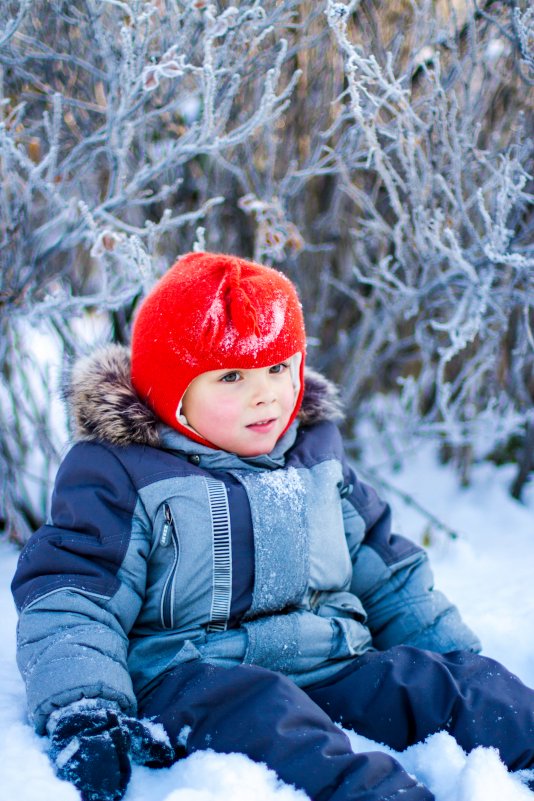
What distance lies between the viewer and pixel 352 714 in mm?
1761

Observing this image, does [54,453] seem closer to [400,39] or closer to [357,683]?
[357,683]

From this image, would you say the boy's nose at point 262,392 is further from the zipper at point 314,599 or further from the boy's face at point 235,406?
the zipper at point 314,599

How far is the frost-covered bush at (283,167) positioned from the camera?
7.22ft

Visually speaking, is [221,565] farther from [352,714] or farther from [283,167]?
[283,167]

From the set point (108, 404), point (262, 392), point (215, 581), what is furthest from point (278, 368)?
point (215, 581)

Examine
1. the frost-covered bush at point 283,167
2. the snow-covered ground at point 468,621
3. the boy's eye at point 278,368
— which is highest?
the frost-covered bush at point 283,167

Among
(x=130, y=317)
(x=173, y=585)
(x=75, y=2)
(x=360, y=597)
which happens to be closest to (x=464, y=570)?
(x=360, y=597)

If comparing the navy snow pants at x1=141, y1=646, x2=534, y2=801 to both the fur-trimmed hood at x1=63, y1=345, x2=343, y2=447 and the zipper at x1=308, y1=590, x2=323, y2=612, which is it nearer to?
the zipper at x1=308, y1=590, x2=323, y2=612

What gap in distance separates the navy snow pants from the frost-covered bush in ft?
3.31

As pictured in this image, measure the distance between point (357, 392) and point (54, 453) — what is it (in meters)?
1.44

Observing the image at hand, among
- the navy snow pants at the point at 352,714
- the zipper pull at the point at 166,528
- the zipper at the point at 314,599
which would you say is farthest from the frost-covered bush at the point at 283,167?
the navy snow pants at the point at 352,714

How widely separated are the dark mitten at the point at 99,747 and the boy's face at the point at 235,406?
67 centimetres

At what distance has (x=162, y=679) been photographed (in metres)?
1.69

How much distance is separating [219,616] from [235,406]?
1.62ft
